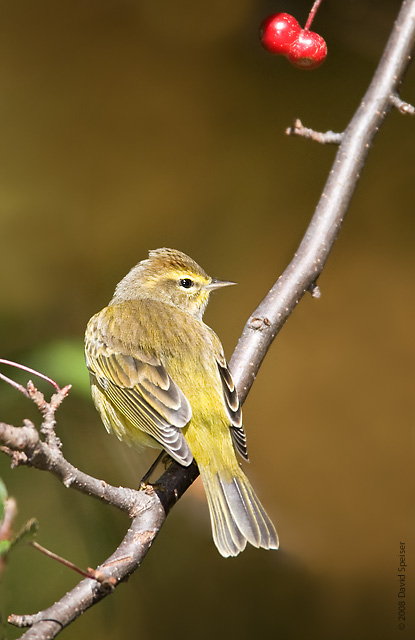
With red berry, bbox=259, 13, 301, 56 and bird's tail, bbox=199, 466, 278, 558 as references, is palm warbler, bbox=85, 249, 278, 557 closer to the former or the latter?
bird's tail, bbox=199, 466, 278, 558

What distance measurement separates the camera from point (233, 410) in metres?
2.84

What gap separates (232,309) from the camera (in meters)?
5.07

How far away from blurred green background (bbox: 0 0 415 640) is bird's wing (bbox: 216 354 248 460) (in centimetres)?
175

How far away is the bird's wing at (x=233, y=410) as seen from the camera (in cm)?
279

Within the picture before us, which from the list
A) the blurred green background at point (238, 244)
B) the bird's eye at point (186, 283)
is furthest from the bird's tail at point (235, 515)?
the blurred green background at point (238, 244)

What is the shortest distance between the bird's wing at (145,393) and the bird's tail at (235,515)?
144 millimetres

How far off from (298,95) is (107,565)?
369cm

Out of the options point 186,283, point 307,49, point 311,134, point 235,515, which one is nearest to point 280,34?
point 307,49

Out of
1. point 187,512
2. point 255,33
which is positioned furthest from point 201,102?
point 187,512

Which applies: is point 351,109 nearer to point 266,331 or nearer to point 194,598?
point 266,331

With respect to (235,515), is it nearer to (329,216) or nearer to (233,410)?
(233,410)

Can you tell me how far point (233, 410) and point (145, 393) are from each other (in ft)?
1.17

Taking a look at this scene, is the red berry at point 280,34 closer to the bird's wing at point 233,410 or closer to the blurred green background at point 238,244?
the bird's wing at point 233,410

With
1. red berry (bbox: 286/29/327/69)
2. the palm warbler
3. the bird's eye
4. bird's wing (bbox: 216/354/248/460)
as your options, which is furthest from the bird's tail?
red berry (bbox: 286/29/327/69)
